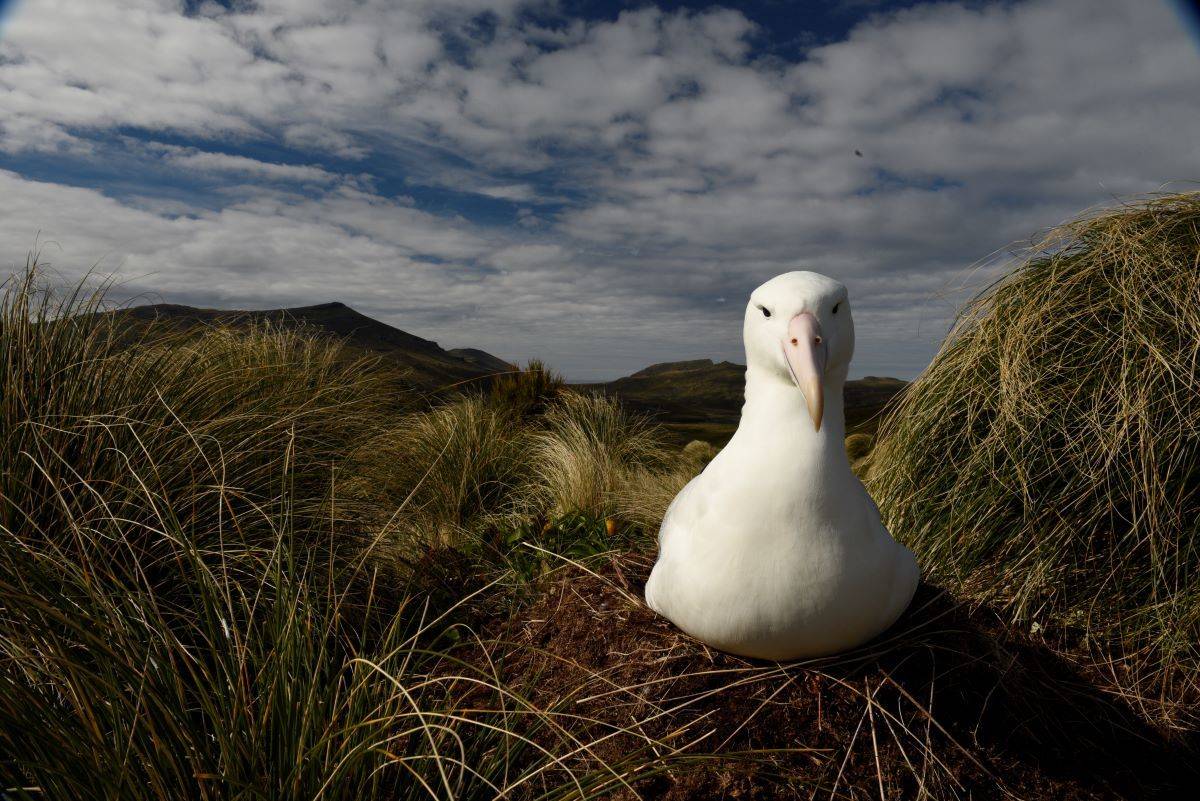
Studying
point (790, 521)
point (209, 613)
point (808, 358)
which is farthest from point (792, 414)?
point (209, 613)

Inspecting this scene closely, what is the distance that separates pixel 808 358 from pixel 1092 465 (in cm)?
239

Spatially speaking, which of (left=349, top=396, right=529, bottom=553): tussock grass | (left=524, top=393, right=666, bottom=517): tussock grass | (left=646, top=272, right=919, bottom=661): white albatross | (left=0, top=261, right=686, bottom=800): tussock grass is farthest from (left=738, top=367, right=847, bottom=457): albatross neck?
(left=349, top=396, right=529, bottom=553): tussock grass

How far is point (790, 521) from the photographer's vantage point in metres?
2.03

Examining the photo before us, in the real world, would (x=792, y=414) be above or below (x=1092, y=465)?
above

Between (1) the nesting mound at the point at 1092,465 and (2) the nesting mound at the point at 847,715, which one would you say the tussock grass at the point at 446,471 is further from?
(1) the nesting mound at the point at 1092,465

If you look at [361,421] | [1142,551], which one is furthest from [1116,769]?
[361,421]

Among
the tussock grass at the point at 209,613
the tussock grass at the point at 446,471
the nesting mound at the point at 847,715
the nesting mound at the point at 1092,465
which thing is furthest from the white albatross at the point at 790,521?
the tussock grass at the point at 446,471

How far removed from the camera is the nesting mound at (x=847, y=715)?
2.15 meters

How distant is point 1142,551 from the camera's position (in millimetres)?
3379

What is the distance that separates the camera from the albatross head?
196 centimetres

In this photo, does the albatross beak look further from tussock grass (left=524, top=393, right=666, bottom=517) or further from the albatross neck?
tussock grass (left=524, top=393, right=666, bottom=517)

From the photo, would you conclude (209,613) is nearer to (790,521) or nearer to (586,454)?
(790,521)

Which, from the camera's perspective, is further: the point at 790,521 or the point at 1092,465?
the point at 1092,465

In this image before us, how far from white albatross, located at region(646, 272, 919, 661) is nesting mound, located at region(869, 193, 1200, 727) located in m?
1.70
